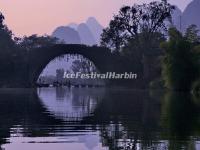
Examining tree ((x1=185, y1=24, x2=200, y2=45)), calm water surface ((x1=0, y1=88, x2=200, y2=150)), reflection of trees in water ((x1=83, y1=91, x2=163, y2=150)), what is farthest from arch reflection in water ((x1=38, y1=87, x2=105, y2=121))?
tree ((x1=185, y1=24, x2=200, y2=45))

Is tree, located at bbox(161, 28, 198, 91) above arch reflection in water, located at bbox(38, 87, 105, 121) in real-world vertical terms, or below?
above

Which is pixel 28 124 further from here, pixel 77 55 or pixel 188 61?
pixel 77 55

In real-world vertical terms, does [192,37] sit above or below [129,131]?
above

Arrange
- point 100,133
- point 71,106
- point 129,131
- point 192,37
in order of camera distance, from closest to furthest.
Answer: point 100,133 < point 129,131 < point 71,106 < point 192,37

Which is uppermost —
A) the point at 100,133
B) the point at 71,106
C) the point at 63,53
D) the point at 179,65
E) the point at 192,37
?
the point at 192,37

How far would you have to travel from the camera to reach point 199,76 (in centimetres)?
5391

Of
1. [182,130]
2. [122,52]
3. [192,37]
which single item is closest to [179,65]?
[192,37]

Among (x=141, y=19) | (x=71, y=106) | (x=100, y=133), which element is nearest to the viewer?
(x=100, y=133)

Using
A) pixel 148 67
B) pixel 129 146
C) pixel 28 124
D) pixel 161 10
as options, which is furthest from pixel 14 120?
pixel 161 10

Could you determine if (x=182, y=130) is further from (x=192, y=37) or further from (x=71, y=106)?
(x=192, y=37)

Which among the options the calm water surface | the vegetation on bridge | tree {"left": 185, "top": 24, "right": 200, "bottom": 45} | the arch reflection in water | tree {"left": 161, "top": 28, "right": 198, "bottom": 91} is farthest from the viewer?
the vegetation on bridge

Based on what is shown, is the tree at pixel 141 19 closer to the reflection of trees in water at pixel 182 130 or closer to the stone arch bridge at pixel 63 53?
the stone arch bridge at pixel 63 53

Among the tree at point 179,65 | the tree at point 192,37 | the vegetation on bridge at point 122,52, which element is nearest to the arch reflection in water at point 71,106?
the tree at point 179,65

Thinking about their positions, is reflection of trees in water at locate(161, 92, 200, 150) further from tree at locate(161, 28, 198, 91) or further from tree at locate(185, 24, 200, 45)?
tree at locate(185, 24, 200, 45)
